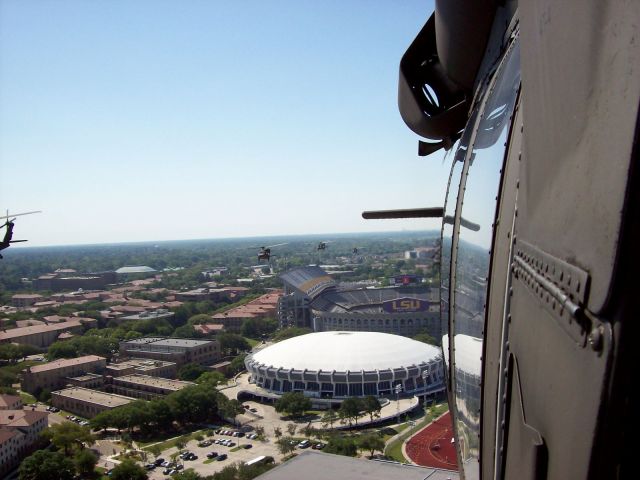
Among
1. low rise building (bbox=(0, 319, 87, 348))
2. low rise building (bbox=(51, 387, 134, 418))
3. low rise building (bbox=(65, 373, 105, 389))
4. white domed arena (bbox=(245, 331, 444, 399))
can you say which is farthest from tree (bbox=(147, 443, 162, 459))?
low rise building (bbox=(0, 319, 87, 348))

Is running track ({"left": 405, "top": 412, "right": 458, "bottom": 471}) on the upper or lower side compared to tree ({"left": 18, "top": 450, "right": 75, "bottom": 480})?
upper

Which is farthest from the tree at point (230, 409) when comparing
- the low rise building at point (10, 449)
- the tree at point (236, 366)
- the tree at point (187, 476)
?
the tree at point (236, 366)

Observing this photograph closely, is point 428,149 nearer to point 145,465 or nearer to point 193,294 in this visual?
point 145,465

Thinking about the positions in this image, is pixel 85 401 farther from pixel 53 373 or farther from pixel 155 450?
pixel 155 450

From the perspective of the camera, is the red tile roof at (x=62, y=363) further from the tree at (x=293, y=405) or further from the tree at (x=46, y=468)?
the tree at (x=293, y=405)

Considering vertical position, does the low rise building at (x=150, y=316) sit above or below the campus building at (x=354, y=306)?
below

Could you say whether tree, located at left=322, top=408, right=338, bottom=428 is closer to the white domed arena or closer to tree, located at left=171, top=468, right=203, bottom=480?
the white domed arena
